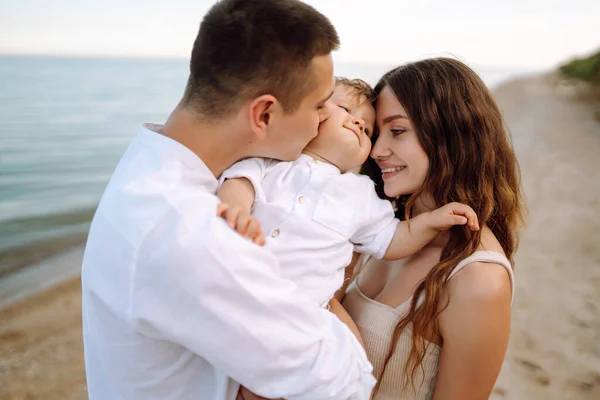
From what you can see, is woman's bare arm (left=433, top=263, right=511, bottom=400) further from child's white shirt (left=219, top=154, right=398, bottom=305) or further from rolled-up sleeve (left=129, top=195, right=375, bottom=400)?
rolled-up sleeve (left=129, top=195, right=375, bottom=400)

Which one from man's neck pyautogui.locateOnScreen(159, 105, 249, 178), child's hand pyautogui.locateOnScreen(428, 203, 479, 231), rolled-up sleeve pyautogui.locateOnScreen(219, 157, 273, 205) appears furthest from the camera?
child's hand pyautogui.locateOnScreen(428, 203, 479, 231)

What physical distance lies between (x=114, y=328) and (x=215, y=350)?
312mm

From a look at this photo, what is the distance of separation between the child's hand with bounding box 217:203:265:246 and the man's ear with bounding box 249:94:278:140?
0.95 ft

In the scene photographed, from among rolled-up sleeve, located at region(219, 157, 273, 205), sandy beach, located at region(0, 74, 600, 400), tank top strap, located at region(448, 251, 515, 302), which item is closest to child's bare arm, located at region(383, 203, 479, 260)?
tank top strap, located at region(448, 251, 515, 302)

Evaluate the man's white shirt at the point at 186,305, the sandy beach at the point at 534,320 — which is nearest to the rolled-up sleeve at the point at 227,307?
the man's white shirt at the point at 186,305

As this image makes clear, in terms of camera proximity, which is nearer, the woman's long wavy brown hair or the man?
the man

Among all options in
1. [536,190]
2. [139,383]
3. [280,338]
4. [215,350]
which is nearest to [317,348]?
[280,338]

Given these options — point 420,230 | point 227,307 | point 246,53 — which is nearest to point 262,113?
point 246,53

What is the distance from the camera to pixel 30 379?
4238 millimetres

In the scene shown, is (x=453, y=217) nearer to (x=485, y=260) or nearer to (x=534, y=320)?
(x=485, y=260)

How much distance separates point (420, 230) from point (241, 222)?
0.98 meters

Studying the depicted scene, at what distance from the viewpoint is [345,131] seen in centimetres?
224

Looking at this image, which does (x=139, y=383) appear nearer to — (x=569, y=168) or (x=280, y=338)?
(x=280, y=338)

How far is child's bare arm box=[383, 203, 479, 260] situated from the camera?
2.14 m
